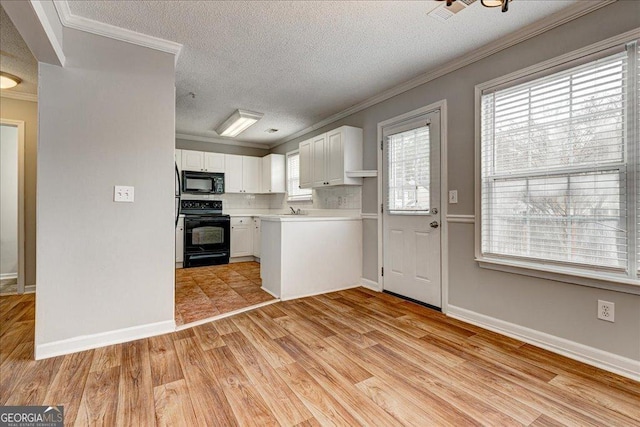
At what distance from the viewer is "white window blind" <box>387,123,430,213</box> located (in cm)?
315

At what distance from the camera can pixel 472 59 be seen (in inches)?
105

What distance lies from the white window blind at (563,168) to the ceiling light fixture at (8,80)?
460cm

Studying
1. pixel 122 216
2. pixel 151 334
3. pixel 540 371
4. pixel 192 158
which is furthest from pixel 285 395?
pixel 192 158

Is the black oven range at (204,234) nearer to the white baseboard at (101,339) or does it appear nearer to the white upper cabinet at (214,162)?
the white upper cabinet at (214,162)

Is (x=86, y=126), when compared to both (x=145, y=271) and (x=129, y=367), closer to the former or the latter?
(x=145, y=271)

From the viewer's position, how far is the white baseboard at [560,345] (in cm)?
185

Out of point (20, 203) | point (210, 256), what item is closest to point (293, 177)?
point (210, 256)

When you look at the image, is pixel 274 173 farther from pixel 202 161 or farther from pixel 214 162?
pixel 202 161

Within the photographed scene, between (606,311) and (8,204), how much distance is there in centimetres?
702

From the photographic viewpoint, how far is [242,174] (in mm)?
5965

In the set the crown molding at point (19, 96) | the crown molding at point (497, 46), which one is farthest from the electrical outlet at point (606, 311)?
the crown molding at point (19, 96)

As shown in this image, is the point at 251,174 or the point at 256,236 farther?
the point at 251,174

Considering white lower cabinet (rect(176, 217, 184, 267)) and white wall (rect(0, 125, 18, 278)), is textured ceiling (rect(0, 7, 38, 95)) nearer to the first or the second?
white wall (rect(0, 125, 18, 278))

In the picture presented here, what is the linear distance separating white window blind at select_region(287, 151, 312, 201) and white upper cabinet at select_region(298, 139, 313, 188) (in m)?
0.73
